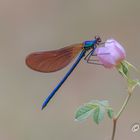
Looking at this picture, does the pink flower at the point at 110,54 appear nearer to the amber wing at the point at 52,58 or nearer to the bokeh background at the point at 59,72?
the amber wing at the point at 52,58

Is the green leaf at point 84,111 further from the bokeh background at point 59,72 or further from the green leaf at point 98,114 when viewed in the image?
the bokeh background at point 59,72

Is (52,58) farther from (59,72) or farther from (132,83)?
(59,72)

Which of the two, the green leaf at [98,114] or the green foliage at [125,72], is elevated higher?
the green foliage at [125,72]

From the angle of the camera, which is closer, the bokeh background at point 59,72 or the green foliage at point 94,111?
the green foliage at point 94,111

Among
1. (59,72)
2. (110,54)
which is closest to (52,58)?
(110,54)

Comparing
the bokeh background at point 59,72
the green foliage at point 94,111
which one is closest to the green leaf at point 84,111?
the green foliage at point 94,111

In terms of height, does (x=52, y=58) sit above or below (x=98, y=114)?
above
